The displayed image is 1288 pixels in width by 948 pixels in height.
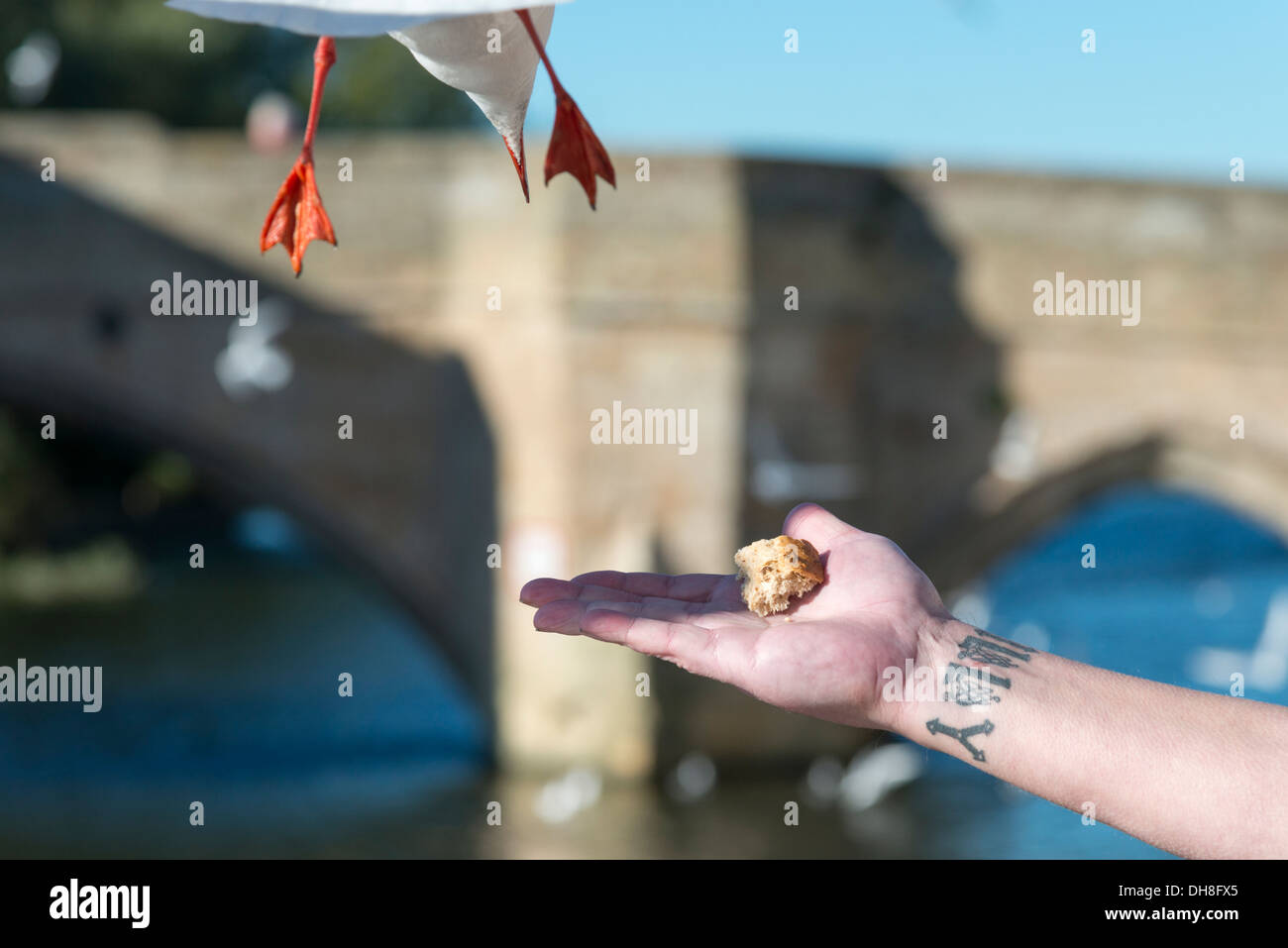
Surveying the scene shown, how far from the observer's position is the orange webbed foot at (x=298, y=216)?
7.32ft

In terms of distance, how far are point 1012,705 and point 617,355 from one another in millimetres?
7928

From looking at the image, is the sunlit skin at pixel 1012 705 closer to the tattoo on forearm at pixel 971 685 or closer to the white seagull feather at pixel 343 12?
→ the tattoo on forearm at pixel 971 685

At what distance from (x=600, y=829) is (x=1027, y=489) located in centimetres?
480

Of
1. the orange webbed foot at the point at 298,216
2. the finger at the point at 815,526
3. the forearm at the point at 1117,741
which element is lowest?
the forearm at the point at 1117,741

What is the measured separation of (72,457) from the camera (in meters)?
21.0

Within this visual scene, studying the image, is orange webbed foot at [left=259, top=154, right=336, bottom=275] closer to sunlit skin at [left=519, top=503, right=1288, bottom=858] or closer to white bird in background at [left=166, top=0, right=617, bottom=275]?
white bird in background at [left=166, top=0, right=617, bottom=275]

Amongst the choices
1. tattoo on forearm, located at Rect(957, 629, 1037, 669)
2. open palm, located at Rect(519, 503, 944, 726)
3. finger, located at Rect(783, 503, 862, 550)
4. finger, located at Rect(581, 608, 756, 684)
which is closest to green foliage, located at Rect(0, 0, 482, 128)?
finger, located at Rect(783, 503, 862, 550)

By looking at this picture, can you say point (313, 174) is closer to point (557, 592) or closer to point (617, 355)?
point (557, 592)

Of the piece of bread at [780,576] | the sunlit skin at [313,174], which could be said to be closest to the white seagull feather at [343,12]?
the sunlit skin at [313,174]

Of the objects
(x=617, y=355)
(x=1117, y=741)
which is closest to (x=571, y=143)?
(x=1117, y=741)

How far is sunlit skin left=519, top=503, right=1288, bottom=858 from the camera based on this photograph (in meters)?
2.04

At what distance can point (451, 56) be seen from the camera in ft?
6.26

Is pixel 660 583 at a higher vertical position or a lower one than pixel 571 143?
lower
